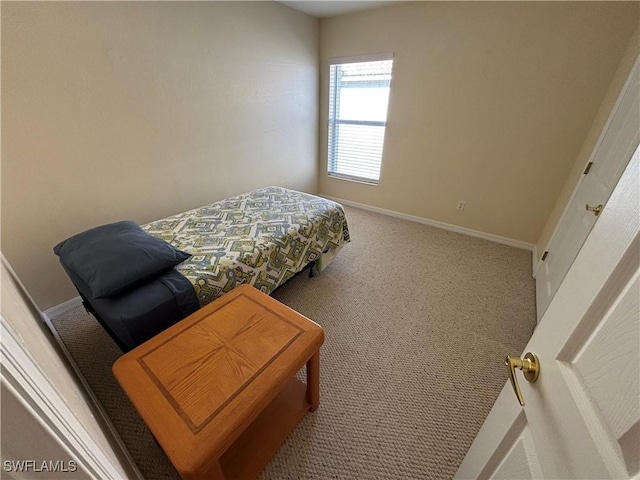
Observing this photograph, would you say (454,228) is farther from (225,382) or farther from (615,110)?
(225,382)

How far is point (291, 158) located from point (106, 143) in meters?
2.04

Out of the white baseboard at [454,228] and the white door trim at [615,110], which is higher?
the white door trim at [615,110]

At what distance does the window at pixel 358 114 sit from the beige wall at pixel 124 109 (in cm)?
72

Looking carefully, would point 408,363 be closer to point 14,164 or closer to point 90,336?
point 90,336

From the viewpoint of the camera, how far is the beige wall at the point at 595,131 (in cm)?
181

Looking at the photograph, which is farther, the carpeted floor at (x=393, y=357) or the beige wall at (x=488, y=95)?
the beige wall at (x=488, y=95)

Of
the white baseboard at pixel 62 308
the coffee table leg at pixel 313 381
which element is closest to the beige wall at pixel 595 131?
the coffee table leg at pixel 313 381

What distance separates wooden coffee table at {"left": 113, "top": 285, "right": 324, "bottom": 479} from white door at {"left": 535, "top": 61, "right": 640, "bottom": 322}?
181cm

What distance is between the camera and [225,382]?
0.92 meters

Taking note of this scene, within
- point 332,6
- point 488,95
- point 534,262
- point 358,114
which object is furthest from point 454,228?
point 332,6

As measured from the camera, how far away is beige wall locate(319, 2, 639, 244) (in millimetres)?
2100

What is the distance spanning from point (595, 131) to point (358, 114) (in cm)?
231

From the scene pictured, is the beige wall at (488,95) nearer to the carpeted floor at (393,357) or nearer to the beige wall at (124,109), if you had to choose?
the carpeted floor at (393,357)

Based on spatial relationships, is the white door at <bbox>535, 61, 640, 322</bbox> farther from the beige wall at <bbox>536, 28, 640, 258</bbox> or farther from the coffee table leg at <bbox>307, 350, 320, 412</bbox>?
the coffee table leg at <bbox>307, 350, 320, 412</bbox>
